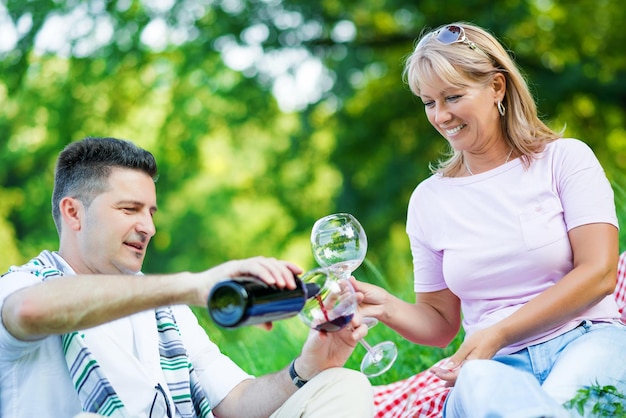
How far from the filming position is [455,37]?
9.98 ft

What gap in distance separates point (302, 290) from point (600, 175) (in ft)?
4.01

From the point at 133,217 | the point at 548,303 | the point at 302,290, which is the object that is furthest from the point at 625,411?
the point at 133,217

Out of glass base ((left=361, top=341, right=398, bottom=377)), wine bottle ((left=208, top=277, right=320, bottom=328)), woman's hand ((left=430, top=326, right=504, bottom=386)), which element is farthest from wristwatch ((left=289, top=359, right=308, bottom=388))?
wine bottle ((left=208, top=277, right=320, bottom=328))

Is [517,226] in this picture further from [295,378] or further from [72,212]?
[72,212]

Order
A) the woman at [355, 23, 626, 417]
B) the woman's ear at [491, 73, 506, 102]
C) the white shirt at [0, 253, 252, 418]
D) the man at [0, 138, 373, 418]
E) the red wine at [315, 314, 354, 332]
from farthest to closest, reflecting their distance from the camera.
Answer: the woman's ear at [491, 73, 506, 102] < the woman at [355, 23, 626, 417] < the red wine at [315, 314, 354, 332] < the white shirt at [0, 253, 252, 418] < the man at [0, 138, 373, 418]

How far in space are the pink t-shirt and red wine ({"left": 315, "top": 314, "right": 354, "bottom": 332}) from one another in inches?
21.9

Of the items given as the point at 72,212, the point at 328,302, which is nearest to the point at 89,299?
the point at 328,302

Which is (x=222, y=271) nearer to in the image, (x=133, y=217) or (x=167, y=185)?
(x=133, y=217)

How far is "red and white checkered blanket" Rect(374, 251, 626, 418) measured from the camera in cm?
320

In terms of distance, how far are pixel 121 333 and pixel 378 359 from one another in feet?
2.70

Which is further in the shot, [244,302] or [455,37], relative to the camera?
[455,37]

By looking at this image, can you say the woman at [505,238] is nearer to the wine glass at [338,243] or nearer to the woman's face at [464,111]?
the woman's face at [464,111]

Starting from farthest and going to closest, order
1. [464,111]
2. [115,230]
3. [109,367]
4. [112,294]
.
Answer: [464,111]
[115,230]
[109,367]
[112,294]

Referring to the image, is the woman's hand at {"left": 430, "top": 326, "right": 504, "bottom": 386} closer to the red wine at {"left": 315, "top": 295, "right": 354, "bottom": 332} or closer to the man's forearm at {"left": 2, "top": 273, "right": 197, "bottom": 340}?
the red wine at {"left": 315, "top": 295, "right": 354, "bottom": 332}
